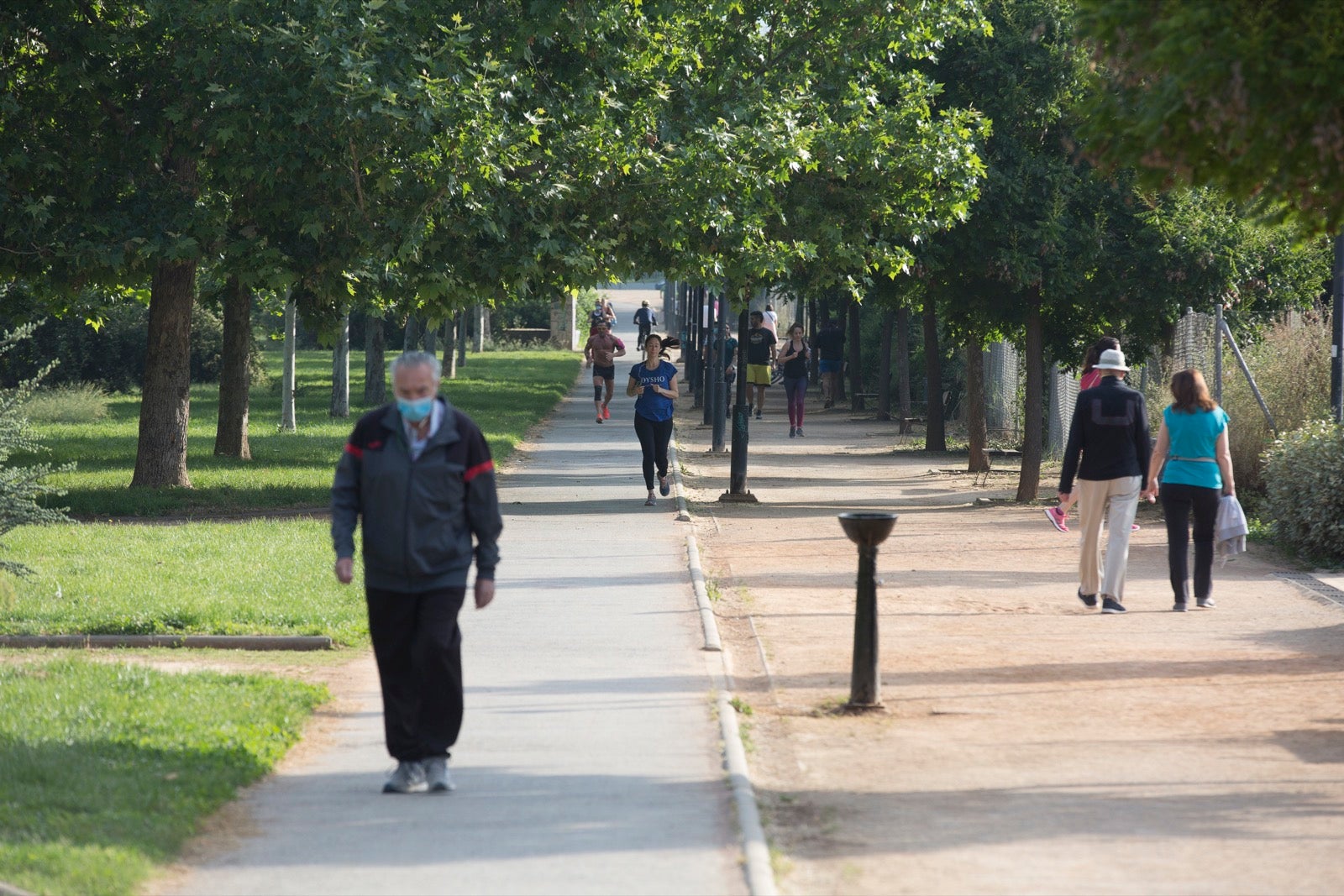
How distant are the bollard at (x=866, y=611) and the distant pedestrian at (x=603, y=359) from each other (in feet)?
67.2

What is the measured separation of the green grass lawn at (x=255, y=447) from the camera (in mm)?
17203

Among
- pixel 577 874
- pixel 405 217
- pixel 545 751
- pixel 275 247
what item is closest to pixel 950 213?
pixel 405 217

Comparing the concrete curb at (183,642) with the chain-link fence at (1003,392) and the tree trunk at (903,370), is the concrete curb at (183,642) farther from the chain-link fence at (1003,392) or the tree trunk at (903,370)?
the tree trunk at (903,370)

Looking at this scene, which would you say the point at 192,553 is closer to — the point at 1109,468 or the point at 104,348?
the point at 1109,468

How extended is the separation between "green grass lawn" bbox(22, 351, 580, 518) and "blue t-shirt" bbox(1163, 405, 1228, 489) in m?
9.25

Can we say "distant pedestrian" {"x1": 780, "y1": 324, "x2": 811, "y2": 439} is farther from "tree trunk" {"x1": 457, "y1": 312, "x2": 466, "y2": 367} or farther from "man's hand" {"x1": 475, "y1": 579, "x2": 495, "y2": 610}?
"man's hand" {"x1": 475, "y1": 579, "x2": 495, "y2": 610}

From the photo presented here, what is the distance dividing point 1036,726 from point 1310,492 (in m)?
7.08

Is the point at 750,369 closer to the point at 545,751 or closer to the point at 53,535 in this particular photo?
the point at 53,535

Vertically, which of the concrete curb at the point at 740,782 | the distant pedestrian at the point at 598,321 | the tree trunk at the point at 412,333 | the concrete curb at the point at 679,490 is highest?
the distant pedestrian at the point at 598,321

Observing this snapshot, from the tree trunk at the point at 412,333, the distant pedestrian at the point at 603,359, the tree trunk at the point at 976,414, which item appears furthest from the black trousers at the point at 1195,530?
the tree trunk at the point at 412,333

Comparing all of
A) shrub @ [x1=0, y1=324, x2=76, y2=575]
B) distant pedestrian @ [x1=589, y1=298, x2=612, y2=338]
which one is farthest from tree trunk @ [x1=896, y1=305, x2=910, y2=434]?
shrub @ [x1=0, y1=324, x2=76, y2=575]

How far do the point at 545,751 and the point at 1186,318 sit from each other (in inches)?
604

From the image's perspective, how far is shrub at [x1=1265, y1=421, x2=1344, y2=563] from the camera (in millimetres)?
13836

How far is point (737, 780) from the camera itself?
21.9ft
